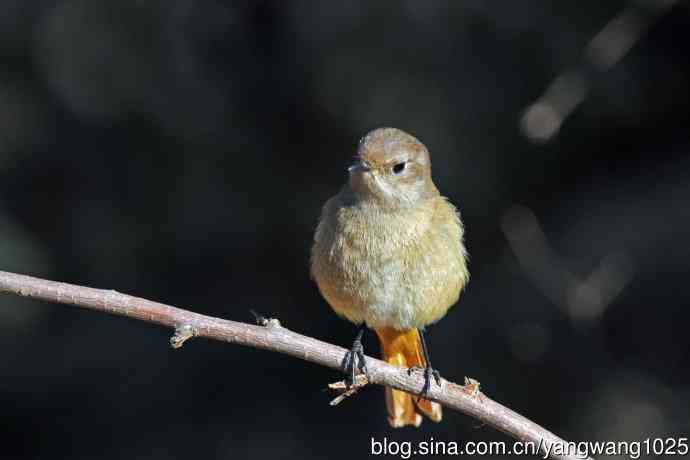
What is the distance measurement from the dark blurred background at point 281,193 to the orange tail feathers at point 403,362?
4.31ft

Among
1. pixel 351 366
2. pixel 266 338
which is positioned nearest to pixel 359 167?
pixel 351 366

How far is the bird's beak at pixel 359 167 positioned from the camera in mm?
3892

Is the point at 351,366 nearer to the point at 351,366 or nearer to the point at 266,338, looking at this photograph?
the point at 351,366

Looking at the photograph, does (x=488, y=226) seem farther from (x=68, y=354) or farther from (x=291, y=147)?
(x=68, y=354)

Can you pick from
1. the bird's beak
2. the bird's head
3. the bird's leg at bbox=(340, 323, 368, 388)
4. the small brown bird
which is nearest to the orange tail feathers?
the small brown bird

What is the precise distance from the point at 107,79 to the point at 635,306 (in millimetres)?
3384

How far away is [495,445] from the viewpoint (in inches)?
222

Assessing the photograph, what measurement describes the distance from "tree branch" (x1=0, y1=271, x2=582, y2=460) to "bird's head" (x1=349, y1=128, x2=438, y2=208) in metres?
0.88

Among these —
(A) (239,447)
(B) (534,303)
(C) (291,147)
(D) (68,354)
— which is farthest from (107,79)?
(B) (534,303)

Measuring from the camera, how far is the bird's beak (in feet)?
12.8

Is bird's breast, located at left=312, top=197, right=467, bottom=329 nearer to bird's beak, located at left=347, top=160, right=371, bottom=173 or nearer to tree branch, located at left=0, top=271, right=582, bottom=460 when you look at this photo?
bird's beak, located at left=347, top=160, right=371, bottom=173

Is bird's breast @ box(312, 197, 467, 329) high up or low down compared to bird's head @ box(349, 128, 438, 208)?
down

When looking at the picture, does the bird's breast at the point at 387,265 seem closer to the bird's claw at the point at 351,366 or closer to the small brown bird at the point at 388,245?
the small brown bird at the point at 388,245

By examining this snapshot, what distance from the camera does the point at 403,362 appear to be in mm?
4359
